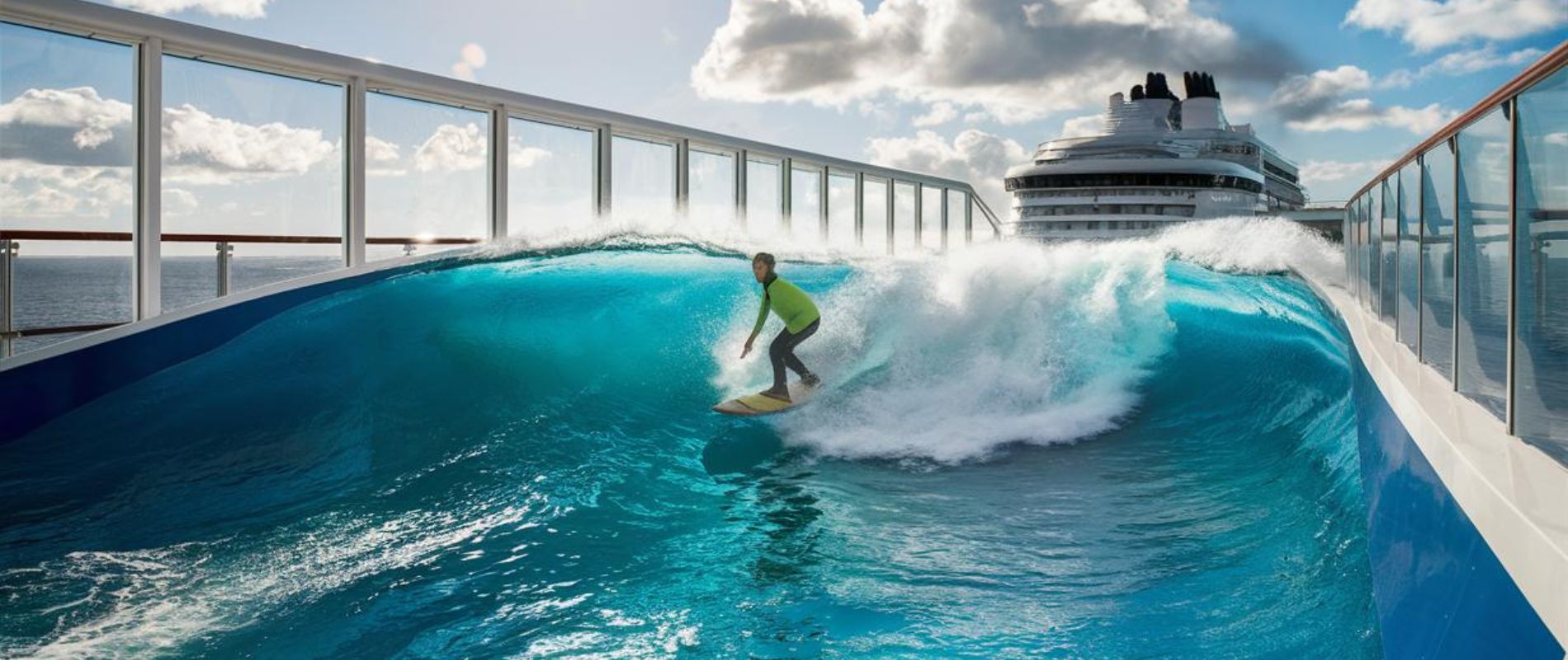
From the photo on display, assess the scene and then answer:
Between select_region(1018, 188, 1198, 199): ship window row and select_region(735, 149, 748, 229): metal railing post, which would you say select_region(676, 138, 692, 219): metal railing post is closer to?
select_region(735, 149, 748, 229): metal railing post

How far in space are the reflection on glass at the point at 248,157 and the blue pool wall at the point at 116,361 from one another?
1.91 feet

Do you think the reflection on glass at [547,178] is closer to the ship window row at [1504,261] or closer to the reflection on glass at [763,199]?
the reflection on glass at [763,199]

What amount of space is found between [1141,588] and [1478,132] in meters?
2.41

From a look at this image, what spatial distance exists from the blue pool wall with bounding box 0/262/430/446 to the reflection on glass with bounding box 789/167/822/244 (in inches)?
423

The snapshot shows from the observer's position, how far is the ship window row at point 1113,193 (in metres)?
37.2

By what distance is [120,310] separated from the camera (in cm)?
978

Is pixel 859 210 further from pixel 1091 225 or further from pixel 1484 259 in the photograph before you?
pixel 1484 259

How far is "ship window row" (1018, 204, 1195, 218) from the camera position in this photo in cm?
3716

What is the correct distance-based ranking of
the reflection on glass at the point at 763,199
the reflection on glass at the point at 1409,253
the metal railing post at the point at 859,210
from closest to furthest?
the reflection on glass at the point at 1409,253 → the reflection on glass at the point at 763,199 → the metal railing post at the point at 859,210

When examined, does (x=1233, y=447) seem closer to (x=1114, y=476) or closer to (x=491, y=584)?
(x=1114, y=476)

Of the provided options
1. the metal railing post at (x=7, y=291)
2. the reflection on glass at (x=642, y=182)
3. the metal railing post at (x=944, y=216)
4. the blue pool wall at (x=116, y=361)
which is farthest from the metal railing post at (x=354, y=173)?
the metal railing post at (x=944, y=216)

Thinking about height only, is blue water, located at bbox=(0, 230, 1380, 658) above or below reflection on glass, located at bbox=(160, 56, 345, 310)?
below

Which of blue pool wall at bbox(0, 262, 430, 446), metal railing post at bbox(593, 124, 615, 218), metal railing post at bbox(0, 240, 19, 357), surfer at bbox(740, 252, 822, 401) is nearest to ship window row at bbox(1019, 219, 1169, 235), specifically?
metal railing post at bbox(593, 124, 615, 218)

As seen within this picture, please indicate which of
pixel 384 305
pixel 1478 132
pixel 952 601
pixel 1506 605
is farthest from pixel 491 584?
pixel 384 305
